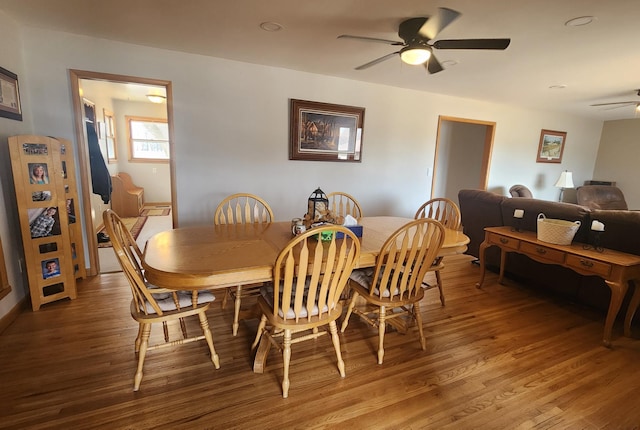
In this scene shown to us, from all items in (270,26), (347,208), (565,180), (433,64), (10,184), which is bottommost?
(347,208)

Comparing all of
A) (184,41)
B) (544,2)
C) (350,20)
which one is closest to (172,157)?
(184,41)

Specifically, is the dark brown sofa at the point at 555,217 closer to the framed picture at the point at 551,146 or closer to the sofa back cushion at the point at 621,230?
the sofa back cushion at the point at 621,230

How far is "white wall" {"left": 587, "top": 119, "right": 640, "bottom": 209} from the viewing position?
19.5 ft

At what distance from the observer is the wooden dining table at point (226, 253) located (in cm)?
139

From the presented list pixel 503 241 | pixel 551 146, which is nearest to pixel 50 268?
pixel 503 241

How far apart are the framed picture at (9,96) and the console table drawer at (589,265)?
438 cm

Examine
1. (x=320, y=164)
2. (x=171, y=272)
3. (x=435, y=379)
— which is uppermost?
(x=320, y=164)

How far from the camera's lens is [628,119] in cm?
596

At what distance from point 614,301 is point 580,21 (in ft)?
6.40

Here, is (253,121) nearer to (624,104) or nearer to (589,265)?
(589,265)

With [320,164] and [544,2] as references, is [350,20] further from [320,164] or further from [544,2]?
[320,164]

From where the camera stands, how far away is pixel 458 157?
599 cm

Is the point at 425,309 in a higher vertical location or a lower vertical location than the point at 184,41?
lower

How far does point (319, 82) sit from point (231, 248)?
2.70 metres
